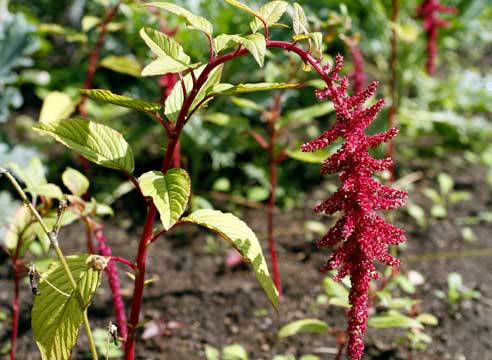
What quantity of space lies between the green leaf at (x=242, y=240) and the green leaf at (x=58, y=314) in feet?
0.87

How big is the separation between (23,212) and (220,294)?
0.98 metres

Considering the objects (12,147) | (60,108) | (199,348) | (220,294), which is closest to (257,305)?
(220,294)

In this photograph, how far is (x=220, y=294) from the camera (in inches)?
106

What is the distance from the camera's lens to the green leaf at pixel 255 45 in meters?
1.16

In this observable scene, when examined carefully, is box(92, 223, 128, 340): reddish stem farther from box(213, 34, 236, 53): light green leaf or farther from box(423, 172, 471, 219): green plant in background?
box(423, 172, 471, 219): green plant in background

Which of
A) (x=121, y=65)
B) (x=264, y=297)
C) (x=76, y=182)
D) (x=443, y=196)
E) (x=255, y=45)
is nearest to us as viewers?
(x=255, y=45)

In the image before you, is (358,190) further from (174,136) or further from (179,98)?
(179,98)

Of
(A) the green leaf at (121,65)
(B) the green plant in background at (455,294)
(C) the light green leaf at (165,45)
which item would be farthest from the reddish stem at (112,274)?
(B) the green plant in background at (455,294)

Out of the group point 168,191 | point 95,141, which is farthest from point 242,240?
point 95,141

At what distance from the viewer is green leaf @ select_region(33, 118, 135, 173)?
1445mm

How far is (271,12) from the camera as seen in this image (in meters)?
1.34

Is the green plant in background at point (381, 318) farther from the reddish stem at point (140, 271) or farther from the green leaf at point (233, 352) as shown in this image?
the reddish stem at point (140, 271)

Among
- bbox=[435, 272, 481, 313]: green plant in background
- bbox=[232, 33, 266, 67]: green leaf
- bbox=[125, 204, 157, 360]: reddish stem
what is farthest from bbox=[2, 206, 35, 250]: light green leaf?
bbox=[435, 272, 481, 313]: green plant in background

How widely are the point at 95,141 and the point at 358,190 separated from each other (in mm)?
603
